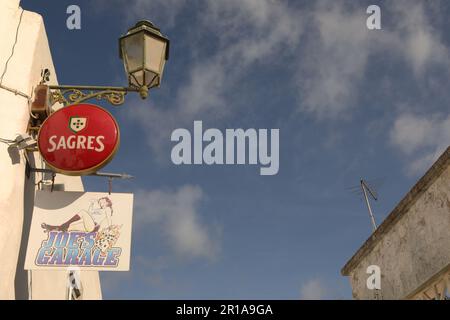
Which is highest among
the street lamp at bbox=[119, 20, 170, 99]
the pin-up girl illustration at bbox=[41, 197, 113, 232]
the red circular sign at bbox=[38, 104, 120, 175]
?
the street lamp at bbox=[119, 20, 170, 99]

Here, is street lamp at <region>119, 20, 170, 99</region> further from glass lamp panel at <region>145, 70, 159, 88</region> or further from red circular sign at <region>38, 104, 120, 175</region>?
red circular sign at <region>38, 104, 120, 175</region>

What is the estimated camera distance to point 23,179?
538 centimetres

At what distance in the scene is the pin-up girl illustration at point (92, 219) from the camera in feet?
16.2

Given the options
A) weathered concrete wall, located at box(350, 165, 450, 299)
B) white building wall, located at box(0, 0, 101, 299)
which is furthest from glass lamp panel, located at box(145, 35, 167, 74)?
weathered concrete wall, located at box(350, 165, 450, 299)

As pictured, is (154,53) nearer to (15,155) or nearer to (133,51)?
(133,51)

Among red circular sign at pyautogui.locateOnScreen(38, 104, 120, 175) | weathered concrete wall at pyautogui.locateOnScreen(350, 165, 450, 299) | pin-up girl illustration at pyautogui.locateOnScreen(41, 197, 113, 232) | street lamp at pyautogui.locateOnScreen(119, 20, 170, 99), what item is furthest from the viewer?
weathered concrete wall at pyautogui.locateOnScreen(350, 165, 450, 299)

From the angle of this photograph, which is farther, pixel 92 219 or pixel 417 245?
pixel 417 245

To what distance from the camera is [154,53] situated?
5523 mm

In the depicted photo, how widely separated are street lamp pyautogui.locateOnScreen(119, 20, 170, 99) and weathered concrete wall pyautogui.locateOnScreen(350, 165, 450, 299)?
20.0 ft

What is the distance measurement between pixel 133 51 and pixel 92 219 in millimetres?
1982

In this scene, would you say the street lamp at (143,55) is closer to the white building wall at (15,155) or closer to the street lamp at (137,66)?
the street lamp at (137,66)

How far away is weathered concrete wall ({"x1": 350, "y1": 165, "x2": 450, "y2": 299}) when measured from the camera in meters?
9.02

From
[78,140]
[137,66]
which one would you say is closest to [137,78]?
[137,66]
